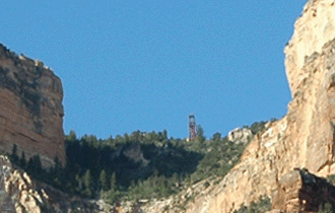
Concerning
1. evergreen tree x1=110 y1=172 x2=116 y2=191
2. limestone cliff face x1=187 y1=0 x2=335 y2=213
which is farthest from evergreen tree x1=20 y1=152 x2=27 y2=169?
limestone cliff face x1=187 y1=0 x2=335 y2=213

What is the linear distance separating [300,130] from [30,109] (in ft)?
115

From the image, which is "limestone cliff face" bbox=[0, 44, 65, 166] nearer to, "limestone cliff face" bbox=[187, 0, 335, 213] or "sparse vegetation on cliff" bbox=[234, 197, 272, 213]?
"limestone cliff face" bbox=[187, 0, 335, 213]

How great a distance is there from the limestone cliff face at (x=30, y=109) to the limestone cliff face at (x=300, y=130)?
18.5m

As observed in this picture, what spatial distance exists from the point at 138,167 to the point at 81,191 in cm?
1099

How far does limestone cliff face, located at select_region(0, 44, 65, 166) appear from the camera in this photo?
401ft

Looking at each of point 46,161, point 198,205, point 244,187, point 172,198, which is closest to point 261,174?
point 244,187

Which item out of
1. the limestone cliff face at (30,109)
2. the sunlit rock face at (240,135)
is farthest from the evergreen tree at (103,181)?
the sunlit rock face at (240,135)

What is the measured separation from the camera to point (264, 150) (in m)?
102

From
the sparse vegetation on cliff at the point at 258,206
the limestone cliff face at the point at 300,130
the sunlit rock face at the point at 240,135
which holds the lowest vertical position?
the sparse vegetation on cliff at the point at 258,206

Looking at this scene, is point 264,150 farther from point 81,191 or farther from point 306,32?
point 81,191

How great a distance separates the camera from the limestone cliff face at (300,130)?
89875mm

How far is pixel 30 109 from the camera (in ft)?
415

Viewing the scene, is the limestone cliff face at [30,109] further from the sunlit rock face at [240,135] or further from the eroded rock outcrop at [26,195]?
the sunlit rock face at [240,135]

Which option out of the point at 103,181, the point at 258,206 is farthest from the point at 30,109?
the point at 258,206
